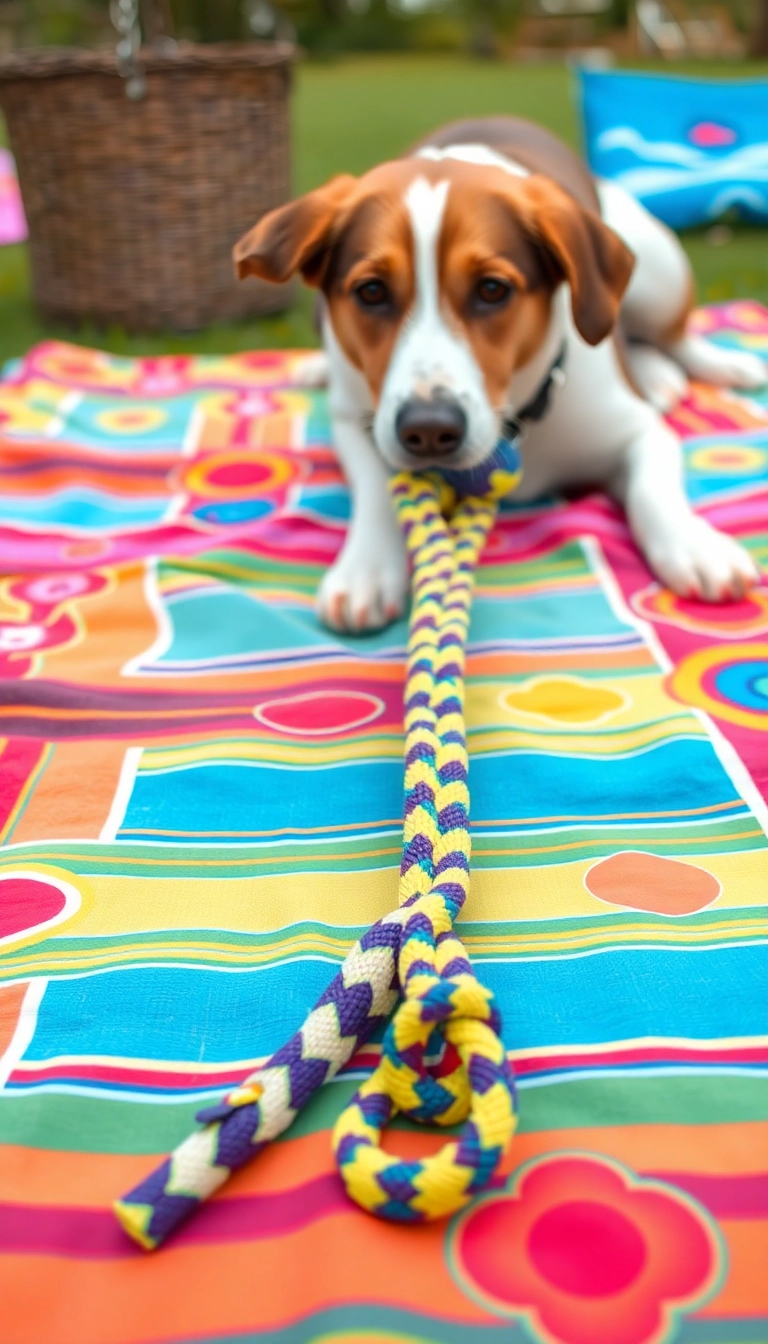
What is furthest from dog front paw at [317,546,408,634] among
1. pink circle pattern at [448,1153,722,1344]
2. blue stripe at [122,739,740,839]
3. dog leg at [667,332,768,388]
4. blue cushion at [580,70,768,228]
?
blue cushion at [580,70,768,228]

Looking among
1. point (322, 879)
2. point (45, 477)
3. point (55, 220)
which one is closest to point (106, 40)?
point (55, 220)

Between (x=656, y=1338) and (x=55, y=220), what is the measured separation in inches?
134

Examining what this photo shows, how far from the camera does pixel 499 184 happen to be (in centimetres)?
182

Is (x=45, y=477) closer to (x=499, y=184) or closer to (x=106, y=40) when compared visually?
(x=499, y=184)

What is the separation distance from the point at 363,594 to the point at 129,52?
2.19m

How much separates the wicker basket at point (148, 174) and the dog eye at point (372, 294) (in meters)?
1.80

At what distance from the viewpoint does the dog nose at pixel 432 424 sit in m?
1.60

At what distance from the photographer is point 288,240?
6.06 ft

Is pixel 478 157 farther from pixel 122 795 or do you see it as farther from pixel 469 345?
pixel 122 795

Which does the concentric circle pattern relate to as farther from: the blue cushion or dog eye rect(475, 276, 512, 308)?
the blue cushion

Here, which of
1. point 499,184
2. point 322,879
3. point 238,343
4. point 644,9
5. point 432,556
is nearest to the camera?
point 322,879

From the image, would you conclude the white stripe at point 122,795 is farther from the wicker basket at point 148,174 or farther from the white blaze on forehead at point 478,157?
the wicker basket at point 148,174

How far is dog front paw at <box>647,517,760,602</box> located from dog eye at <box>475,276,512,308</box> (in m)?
0.45

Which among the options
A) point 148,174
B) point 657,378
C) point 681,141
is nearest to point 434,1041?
point 657,378
